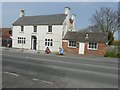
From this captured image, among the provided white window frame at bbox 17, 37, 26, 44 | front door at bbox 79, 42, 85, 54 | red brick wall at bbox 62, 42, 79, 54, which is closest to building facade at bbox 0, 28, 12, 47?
white window frame at bbox 17, 37, 26, 44

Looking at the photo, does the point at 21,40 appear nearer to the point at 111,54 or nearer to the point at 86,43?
the point at 86,43

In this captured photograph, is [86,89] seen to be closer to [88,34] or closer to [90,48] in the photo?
[90,48]

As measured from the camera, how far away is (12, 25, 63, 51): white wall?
36.5m

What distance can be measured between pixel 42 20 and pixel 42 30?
2725mm

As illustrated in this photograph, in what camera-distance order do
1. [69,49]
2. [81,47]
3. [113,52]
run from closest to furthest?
1. [113,52]
2. [81,47]
3. [69,49]

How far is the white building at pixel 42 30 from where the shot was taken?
121 feet

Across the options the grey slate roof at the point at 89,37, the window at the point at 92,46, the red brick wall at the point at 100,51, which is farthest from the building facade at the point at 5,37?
the red brick wall at the point at 100,51

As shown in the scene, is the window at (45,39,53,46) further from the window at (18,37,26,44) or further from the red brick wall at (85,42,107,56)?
the red brick wall at (85,42,107,56)

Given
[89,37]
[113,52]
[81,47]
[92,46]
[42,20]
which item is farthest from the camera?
[42,20]

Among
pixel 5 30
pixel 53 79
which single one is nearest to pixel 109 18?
pixel 5 30

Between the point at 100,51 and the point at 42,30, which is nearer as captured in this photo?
the point at 100,51

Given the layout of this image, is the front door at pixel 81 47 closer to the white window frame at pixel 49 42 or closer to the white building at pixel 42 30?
the white building at pixel 42 30

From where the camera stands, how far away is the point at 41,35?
38438 mm

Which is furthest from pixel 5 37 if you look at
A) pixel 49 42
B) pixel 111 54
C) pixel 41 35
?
pixel 111 54
